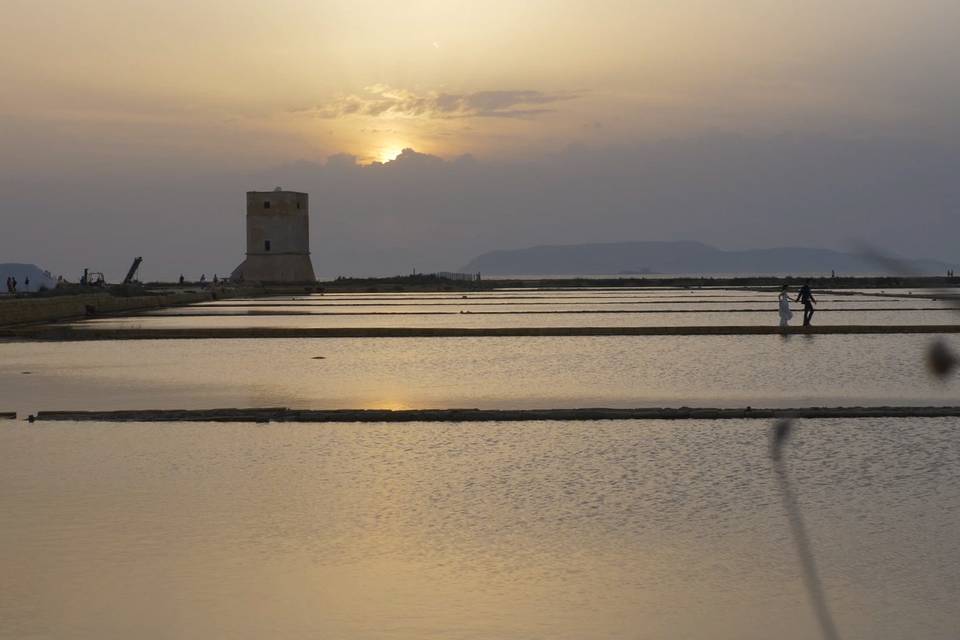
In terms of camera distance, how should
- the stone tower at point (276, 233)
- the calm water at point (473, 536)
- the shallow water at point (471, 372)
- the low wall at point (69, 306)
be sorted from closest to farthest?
the calm water at point (473, 536) → the shallow water at point (471, 372) → the low wall at point (69, 306) → the stone tower at point (276, 233)

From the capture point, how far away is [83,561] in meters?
7.07

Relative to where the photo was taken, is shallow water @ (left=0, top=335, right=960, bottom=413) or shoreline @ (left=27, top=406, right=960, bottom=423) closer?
shoreline @ (left=27, top=406, right=960, bottom=423)

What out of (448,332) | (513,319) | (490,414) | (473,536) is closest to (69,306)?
(513,319)

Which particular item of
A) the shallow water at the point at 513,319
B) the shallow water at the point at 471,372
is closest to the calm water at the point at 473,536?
the shallow water at the point at 471,372

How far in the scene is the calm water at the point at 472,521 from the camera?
6.00 m

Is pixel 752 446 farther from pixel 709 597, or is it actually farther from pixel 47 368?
pixel 47 368

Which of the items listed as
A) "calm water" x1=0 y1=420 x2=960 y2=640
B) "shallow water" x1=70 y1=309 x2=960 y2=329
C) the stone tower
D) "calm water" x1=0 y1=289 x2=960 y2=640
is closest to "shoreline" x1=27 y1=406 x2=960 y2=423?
"calm water" x1=0 y1=289 x2=960 y2=640

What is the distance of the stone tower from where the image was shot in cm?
7481

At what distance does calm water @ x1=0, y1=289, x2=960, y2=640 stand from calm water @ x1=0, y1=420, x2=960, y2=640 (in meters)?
0.03

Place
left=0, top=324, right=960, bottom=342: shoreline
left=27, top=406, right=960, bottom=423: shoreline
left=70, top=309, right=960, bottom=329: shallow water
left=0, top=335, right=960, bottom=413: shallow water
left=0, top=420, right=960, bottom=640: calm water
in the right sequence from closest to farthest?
left=0, top=420, right=960, bottom=640: calm water < left=27, top=406, right=960, bottom=423: shoreline < left=0, top=335, right=960, bottom=413: shallow water < left=0, top=324, right=960, bottom=342: shoreline < left=70, top=309, right=960, bottom=329: shallow water

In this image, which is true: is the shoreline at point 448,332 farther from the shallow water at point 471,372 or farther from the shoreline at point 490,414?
the shoreline at point 490,414

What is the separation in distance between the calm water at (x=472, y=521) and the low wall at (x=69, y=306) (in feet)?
62.8

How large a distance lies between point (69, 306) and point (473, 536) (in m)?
35.7

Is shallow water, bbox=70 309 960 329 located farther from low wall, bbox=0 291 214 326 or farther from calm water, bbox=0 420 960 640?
calm water, bbox=0 420 960 640
